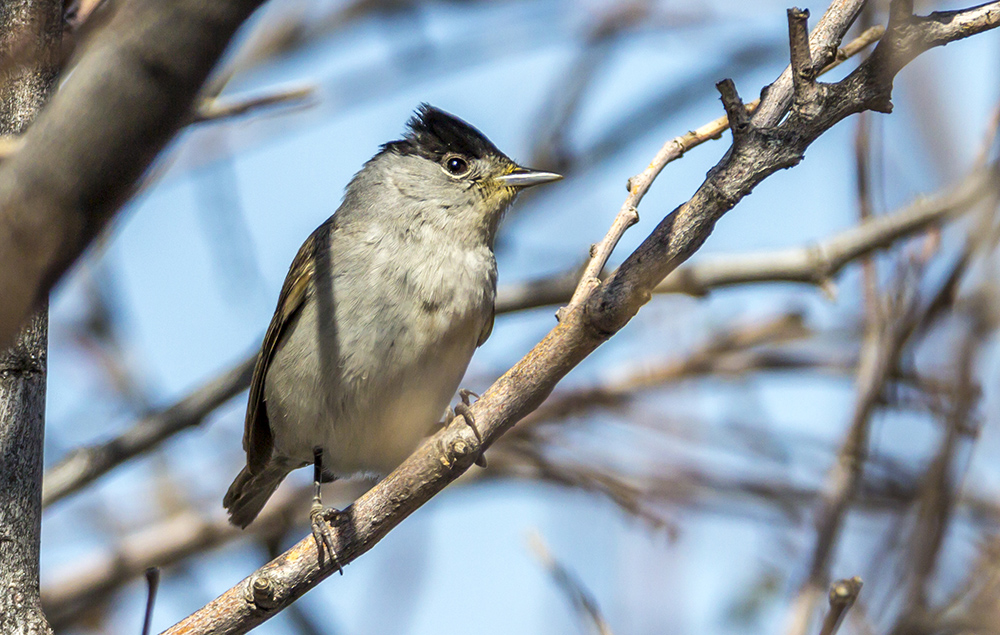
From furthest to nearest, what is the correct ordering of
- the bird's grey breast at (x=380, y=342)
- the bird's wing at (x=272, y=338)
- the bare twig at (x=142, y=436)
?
1. the bird's wing at (x=272, y=338)
2. the bird's grey breast at (x=380, y=342)
3. the bare twig at (x=142, y=436)

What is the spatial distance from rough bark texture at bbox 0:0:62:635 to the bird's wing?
1.76 m

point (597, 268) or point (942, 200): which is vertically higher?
point (942, 200)

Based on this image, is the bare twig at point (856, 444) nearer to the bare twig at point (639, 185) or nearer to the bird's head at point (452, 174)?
the bare twig at point (639, 185)

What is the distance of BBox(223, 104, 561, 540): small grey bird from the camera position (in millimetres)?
3748

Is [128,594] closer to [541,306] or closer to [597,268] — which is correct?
[541,306]

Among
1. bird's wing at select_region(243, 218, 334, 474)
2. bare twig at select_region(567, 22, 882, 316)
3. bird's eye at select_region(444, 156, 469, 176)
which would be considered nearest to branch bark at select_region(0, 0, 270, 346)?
bare twig at select_region(567, 22, 882, 316)

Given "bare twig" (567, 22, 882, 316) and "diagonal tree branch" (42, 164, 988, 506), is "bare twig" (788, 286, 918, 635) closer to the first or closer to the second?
"diagonal tree branch" (42, 164, 988, 506)

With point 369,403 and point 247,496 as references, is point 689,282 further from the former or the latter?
point 247,496

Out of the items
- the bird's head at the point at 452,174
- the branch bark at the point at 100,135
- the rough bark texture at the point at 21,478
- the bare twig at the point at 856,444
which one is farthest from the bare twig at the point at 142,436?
the branch bark at the point at 100,135

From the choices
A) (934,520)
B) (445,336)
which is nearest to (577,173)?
(445,336)

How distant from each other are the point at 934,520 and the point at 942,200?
190 centimetres

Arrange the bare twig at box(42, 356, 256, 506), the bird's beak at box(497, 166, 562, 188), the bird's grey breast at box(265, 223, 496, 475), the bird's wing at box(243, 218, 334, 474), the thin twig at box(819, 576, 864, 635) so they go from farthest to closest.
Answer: the bird's beak at box(497, 166, 562, 188) < the bird's wing at box(243, 218, 334, 474) < the bird's grey breast at box(265, 223, 496, 475) < the bare twig at box(42, 356, 256, 506) < the thin twig at box(819, 576, 864, 635)

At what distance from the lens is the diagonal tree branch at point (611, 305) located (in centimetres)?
213

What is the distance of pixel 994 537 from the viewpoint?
328 cm
